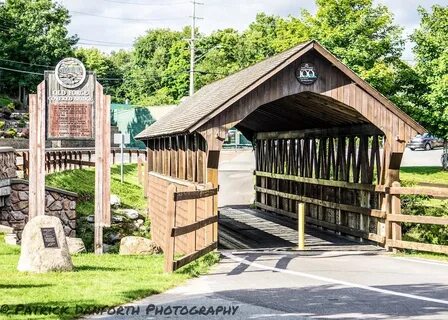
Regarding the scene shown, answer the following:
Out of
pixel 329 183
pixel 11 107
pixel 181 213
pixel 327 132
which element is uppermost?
pixel 11 107

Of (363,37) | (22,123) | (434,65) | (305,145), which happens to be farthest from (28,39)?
(305,145)

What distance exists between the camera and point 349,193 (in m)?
20.0

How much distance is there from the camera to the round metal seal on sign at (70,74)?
1753cm

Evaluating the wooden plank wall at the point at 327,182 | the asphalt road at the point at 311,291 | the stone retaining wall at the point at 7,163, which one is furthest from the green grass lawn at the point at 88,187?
the asphalt road at the point at 311,291

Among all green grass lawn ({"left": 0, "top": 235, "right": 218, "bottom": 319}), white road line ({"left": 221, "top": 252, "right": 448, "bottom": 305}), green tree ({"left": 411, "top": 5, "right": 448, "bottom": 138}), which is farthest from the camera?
green tree ({"left": 411, "top": 5, "right": 448, "bottom": 138})

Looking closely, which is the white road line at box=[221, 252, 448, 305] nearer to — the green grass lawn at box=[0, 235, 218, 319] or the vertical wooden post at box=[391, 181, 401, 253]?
the green grass lawn at box=[0, 235, 218, 319]

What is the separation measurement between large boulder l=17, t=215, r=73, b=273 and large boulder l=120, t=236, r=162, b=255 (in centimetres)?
505

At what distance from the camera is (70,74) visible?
57.9 ft

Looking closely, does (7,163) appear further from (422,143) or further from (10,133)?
(422,143)

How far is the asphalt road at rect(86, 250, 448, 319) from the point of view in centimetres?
942

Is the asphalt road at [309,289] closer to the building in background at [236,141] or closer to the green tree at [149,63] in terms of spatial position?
the building in background at [236,141]

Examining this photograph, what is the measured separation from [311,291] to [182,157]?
34.4 feet

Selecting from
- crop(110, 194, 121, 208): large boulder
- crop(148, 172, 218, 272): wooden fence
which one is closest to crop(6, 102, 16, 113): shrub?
crop(110, 194, 121, 208): large boulder

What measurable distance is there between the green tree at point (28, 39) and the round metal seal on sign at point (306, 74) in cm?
5189
